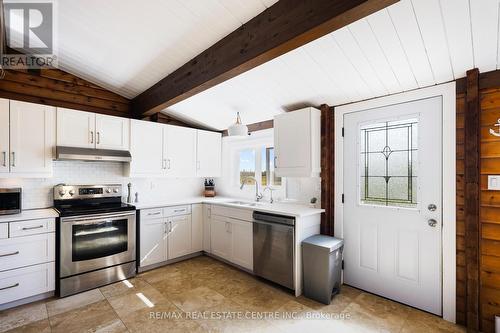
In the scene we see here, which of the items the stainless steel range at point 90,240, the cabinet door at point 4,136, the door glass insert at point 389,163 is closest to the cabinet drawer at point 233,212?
the stainless steel range at point 90,240

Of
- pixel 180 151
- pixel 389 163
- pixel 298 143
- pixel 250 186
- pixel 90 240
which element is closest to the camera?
pixel 389 163

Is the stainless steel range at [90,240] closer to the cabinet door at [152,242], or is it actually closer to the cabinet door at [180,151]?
the cabinet door at [152,242]

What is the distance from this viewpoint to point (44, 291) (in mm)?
2646

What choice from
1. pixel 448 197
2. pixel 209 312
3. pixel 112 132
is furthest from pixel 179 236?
pixel 448 197

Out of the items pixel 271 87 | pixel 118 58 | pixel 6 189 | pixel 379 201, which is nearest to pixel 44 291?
pixel 6 189

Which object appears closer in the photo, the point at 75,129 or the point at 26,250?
the point at 26,250

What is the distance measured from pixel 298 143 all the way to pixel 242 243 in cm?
159

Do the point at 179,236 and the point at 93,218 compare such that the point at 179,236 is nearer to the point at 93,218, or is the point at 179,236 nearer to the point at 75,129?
the point at 93,218

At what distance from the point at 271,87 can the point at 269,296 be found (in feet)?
8.01

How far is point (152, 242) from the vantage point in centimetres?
349

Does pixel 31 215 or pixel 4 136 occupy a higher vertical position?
pixel 4 136

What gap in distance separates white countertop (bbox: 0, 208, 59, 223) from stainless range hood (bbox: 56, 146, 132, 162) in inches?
25.7

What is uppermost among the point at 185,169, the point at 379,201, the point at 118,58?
the point at 118,58

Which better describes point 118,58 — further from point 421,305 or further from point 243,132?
point 421,305
